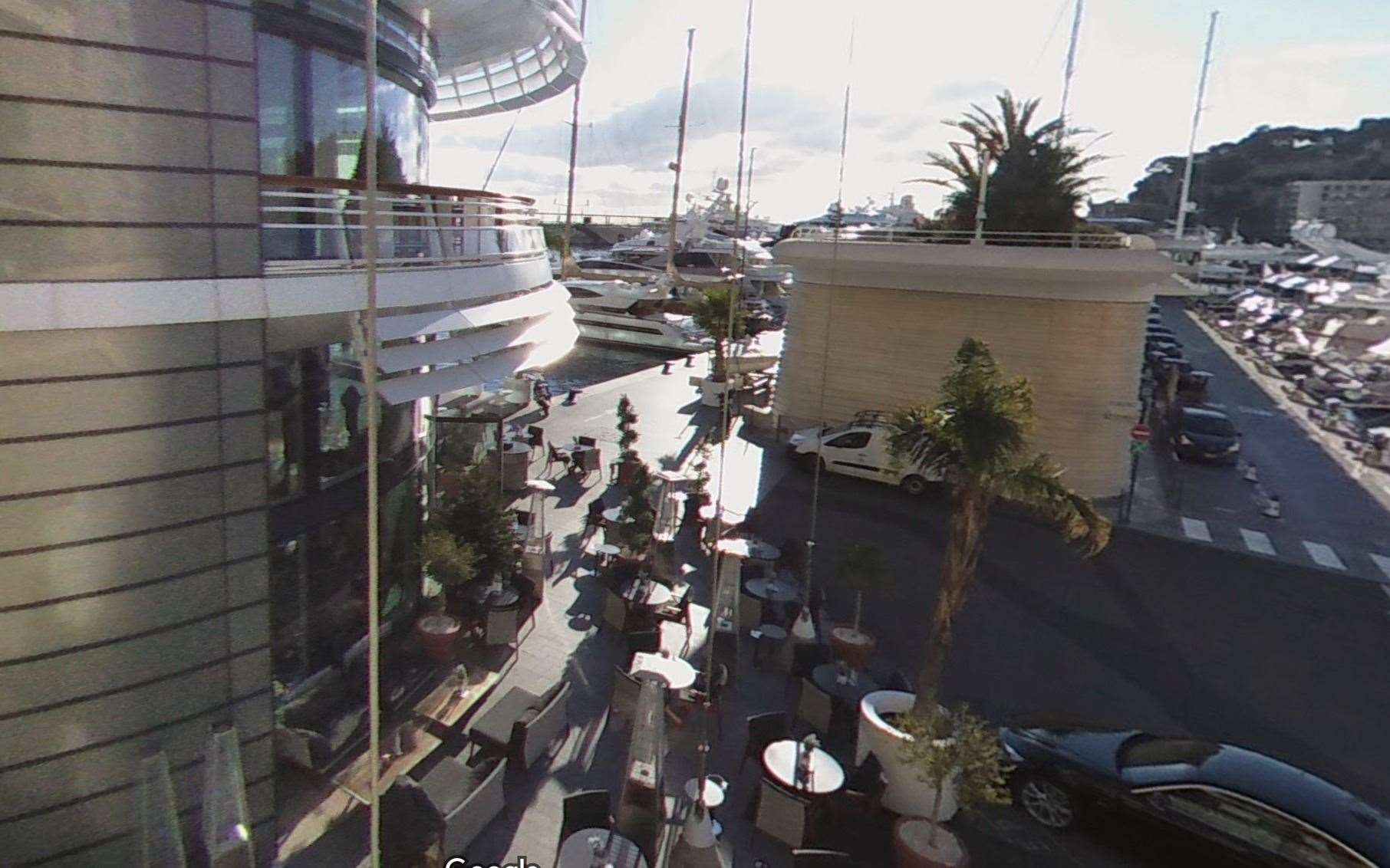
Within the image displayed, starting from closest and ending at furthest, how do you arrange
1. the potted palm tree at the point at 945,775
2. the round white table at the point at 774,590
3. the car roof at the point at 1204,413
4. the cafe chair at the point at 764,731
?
the potted palm tree at the point at 945,775, the cafe chair at the point at 764,731, the round white table at the point at 774,590, the car roof at the point at 1204,413

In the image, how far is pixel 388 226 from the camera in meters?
7.52

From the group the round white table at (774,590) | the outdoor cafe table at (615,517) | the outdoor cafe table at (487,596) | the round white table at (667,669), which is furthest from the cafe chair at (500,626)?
the round white table at (774,590)

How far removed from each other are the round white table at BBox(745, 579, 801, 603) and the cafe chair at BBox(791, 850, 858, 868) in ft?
17.6

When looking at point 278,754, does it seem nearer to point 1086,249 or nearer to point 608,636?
point 608,636

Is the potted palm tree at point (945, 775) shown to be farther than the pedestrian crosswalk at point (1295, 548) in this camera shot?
No

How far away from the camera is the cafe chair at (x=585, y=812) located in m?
7.15

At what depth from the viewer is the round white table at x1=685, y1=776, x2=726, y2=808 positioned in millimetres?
7695

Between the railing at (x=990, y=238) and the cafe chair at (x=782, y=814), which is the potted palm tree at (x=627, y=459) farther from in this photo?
the cafe chair at (x=782, y=814)

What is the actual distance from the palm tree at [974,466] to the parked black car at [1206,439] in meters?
17.2

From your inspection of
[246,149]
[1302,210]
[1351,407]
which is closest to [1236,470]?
[1351,407]

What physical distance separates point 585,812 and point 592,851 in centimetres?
55

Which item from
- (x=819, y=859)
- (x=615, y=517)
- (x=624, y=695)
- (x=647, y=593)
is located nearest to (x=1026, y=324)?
(x=615, y=517)

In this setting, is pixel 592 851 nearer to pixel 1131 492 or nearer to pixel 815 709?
pixel 815 709

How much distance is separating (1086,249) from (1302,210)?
138 meters
